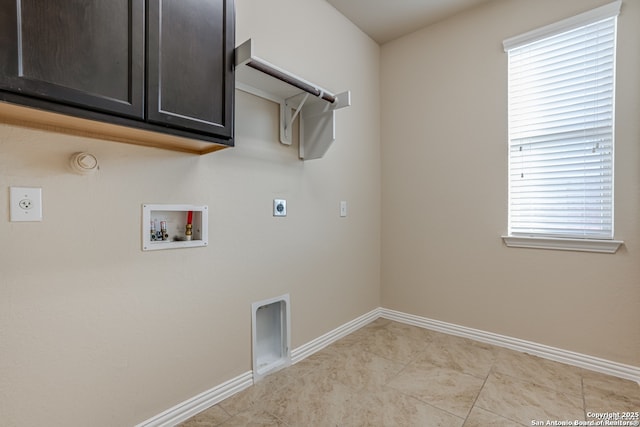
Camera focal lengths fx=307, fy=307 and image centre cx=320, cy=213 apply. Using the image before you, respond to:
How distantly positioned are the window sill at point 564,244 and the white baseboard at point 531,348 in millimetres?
680

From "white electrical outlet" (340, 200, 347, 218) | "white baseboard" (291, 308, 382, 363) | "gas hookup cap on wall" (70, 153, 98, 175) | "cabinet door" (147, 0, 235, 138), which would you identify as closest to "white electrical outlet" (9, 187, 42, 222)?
"gas hookup cap on wall" (70, 153, 98, 175)

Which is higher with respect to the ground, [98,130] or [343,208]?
[98,130]

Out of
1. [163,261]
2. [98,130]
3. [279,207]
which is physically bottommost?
[163,261]

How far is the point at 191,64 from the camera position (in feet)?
3.89

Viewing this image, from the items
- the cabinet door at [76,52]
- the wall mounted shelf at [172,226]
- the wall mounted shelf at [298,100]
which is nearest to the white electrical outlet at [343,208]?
the wall mounted shelf at [298,100]

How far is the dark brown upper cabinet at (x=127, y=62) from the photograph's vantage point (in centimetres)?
84

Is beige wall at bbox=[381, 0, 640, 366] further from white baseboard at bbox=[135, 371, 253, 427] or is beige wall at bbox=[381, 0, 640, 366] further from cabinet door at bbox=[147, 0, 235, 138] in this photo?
cabinet door at bbox=[147, 0, 235, 138]

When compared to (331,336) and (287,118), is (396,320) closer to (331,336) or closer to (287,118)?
(331,336)

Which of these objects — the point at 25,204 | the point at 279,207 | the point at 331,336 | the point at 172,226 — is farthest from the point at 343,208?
the point at 25,204

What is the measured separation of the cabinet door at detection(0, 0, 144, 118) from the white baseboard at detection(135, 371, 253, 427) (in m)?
1.33

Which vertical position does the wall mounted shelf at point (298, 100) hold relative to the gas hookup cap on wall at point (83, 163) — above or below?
above

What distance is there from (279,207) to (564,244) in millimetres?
1888

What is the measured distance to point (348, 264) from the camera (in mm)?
2531

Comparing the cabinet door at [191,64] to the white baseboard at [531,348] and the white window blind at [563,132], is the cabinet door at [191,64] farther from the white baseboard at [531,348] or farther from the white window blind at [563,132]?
the white baseboard at [531,348]
